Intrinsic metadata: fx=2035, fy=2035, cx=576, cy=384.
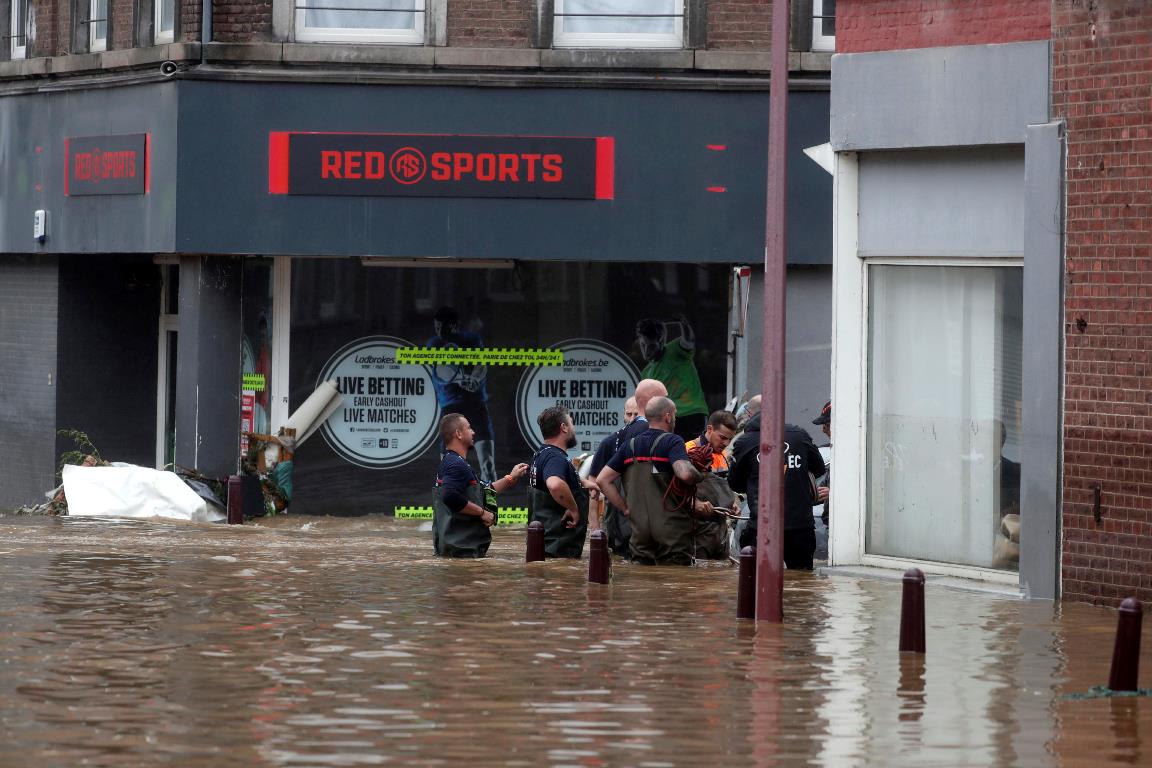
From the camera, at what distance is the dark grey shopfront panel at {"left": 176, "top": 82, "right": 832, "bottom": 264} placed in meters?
21.4

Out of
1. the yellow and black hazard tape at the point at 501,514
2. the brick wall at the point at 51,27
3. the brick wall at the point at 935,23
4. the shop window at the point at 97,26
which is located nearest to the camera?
the brick wall at the point at 935,23

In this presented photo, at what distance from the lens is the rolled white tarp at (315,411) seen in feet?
73.5

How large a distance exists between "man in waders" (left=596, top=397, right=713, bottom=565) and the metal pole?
308 cm

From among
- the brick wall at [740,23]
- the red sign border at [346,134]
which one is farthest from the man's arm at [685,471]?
the brick wall at [740,23]

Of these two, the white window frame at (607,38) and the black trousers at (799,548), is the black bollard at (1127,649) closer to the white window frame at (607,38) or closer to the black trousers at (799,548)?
the black trousers at (799,548)

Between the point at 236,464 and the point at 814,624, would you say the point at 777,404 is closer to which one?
the point at 814,624

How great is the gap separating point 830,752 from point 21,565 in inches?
347

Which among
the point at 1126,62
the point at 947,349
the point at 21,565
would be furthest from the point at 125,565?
the point at 1126,62

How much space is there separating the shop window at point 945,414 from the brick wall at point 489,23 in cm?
652

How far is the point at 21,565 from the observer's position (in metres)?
15.7

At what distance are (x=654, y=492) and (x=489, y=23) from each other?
7192 mm

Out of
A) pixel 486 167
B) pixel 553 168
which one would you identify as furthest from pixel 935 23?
pixel 486 167

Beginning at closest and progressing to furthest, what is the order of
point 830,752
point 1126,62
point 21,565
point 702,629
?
point 830,752 → point 702,629 → point 1126,62 → point 21,565

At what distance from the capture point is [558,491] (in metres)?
16.0
